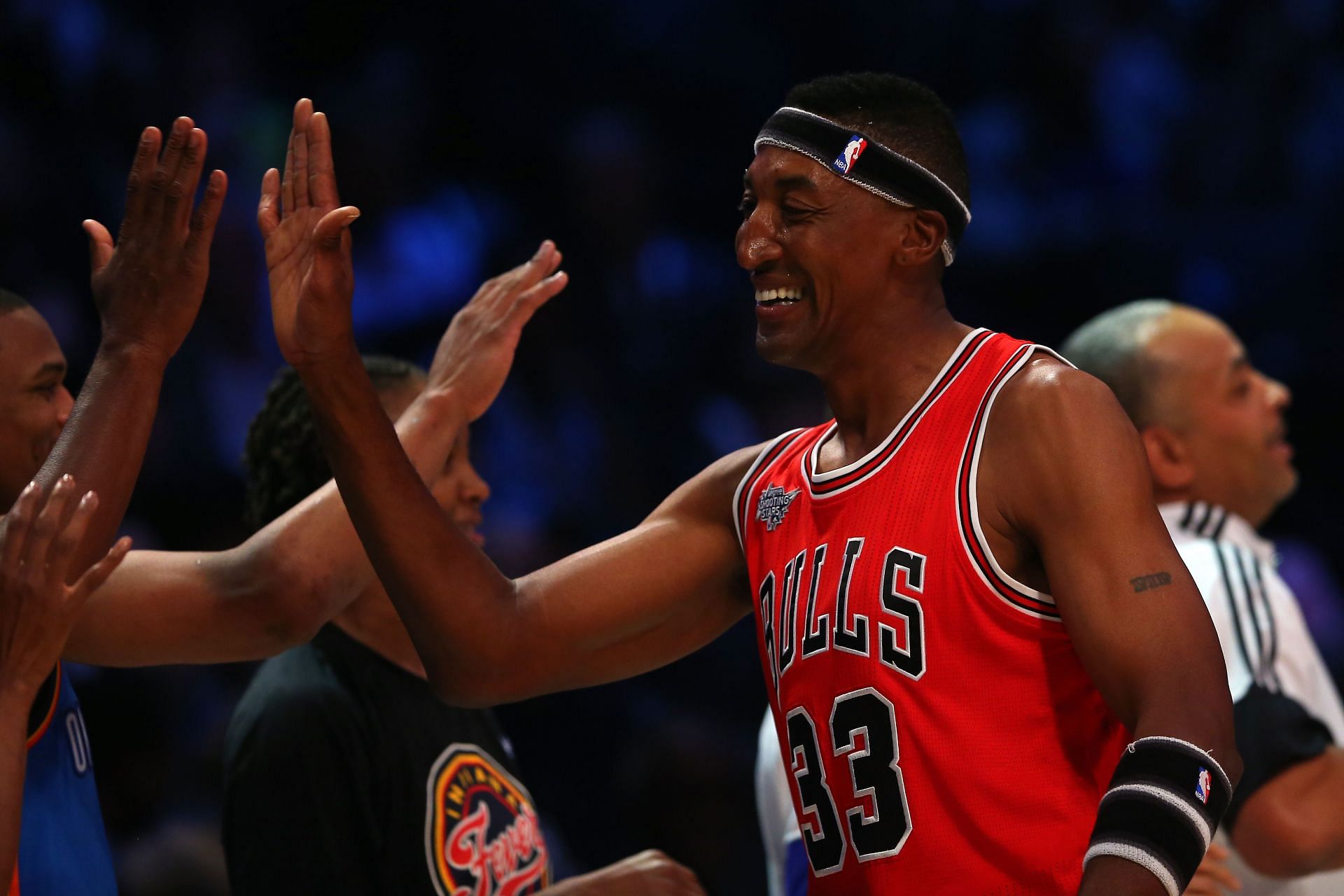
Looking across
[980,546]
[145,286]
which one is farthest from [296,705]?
[980,546]

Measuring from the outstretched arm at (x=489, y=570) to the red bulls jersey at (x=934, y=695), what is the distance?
36cm

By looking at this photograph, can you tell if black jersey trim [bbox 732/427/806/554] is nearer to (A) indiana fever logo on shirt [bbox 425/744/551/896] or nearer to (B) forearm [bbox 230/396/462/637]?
(B) forearm [bbox 230/396/462/637]

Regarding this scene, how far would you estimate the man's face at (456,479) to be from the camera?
3.27 m

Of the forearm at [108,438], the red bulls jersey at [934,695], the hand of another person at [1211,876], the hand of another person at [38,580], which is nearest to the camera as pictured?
the hand of another person at [38,580]

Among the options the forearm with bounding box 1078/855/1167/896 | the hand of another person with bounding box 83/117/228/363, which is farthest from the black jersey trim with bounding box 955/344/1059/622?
the hand of another person with bounding box 83/117/228/363

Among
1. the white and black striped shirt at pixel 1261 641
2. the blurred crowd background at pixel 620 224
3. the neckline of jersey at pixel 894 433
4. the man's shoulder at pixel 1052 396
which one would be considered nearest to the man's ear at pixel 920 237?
the neckline of jersey at pixel 894 433

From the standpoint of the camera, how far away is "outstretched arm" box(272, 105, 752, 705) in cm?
233

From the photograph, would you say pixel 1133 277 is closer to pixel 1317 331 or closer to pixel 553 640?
pixel 1317 331

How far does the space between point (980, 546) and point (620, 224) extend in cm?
431

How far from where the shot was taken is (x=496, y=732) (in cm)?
327

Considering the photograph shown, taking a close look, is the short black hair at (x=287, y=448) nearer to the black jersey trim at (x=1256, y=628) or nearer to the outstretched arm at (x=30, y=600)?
the outstretched arm at (x=30, y=600)

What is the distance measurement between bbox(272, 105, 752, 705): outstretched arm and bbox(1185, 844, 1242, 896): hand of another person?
2.93ft

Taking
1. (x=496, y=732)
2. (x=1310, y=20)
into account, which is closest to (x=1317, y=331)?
(x=1310, y=20)

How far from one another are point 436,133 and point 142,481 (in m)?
1.87
